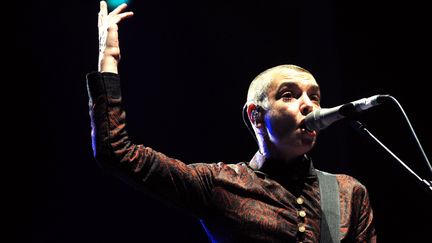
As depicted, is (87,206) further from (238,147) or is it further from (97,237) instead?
(238,147)

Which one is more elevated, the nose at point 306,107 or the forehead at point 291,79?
the forehead at point 291,79

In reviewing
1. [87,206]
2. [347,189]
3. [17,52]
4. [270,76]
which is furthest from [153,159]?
[17,52]


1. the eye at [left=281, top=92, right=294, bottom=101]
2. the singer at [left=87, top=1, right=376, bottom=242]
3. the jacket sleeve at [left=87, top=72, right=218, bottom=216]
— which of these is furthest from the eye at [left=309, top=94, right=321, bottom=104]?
the jacket sleeve at [left=87, top=72, right=218, bottom=216]

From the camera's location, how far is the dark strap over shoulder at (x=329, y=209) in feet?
7.73

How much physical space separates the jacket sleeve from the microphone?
60 cm

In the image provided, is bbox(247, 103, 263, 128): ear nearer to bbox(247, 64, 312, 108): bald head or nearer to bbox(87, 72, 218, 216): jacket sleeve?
bbox(247, 64, 312, 108): bald head

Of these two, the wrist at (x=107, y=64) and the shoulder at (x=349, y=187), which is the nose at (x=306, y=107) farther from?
the wrist at (x=107, y=64)

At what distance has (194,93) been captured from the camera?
4.07 metres

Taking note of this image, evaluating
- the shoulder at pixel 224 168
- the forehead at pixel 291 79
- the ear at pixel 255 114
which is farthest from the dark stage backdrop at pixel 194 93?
the shoulder at pixel 224 168

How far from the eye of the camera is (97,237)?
140 inches

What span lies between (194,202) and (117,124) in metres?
0.52

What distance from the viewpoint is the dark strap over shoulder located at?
92.8 inches

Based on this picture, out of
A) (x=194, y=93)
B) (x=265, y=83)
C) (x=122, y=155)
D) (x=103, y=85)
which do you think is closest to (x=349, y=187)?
(x=265, y=83)

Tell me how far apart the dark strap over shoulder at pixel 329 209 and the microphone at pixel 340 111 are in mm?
394
